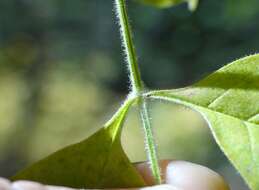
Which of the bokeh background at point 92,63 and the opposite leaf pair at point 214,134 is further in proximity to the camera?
the bokeh background at point 92,63

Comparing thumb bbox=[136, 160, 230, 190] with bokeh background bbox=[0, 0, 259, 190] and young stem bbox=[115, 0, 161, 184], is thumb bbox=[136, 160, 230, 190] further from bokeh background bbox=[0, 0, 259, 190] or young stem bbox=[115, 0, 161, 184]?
bokeh background bbox=[0, 0, 259, 190]

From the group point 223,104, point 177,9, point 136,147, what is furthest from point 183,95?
point 177,9

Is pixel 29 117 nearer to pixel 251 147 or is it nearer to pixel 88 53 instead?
pixel 88 53

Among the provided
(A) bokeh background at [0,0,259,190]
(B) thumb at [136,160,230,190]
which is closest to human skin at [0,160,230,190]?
(B) thumb at [136,160,230,190]

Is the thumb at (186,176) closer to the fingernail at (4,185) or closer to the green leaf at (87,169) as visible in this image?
the green leaf at (87,169)

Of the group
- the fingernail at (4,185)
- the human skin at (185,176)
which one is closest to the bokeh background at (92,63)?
the human skin at (185,176)

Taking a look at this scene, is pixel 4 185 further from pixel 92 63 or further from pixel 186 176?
pixel 92 63

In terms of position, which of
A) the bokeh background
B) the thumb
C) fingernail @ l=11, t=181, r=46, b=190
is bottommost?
the bokeh background
